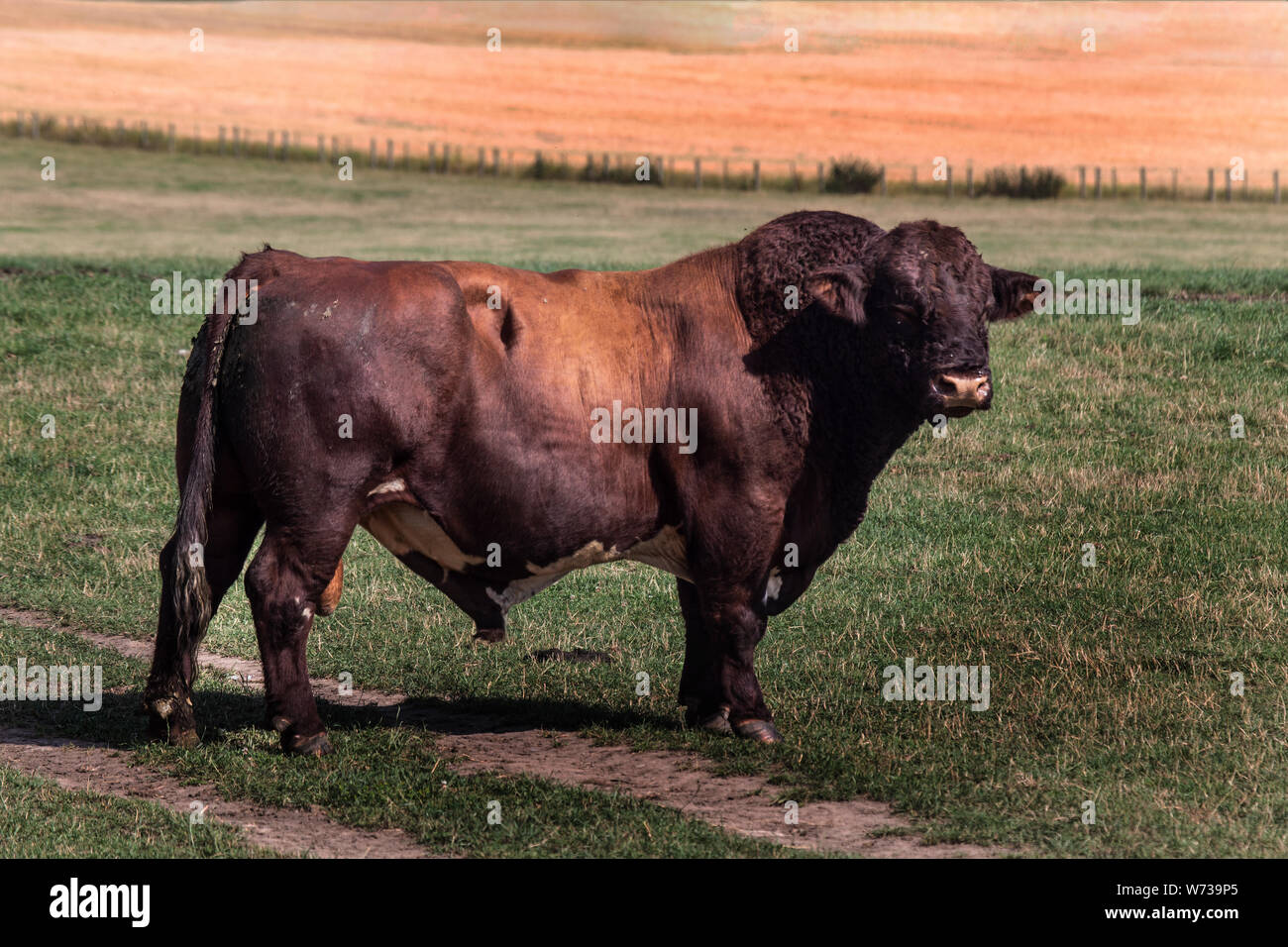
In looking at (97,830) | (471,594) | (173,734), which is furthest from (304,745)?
(97,830)

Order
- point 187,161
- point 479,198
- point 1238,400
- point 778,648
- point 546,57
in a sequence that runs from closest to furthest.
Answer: point 778,648 → point 1238,400 → point 479,198 → point 187,161 → point 546,57

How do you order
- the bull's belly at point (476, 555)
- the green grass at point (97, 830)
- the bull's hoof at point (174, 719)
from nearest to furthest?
the green grass at point (97, 830), the bull's belly at point (476, 555), the bull's hoof at point (174, 719)

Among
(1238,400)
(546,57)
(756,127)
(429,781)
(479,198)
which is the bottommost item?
(429,781)

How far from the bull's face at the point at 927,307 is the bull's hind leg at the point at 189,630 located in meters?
3.45

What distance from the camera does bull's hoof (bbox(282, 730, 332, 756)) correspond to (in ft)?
27.7

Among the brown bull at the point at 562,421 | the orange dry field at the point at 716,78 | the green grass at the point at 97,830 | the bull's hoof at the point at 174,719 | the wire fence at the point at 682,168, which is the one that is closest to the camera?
the green grass at the point at 97,830

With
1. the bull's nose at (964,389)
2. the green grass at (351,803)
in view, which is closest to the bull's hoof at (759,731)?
the green grass at (351,803)

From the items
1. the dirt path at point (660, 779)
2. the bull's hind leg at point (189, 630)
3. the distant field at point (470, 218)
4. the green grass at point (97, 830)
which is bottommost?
the dirt path at point (660, 779)

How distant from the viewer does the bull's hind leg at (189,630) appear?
337 inches

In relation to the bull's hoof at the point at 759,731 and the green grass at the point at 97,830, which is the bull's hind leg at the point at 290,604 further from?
the bull's hoof at the point at 759,731

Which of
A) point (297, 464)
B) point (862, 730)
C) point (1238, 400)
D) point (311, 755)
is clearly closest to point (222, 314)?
point (297, 464)

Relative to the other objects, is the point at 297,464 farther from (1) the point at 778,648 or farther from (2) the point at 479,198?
(2) the point at 479,198
